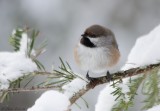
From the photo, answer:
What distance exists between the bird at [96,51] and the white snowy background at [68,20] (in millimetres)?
3450

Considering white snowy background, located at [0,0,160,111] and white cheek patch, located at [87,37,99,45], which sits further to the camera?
white snowy background, located at [0,0,160,111]

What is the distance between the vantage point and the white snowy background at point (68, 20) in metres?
5.90

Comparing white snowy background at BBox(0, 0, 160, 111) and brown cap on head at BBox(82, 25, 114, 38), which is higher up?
white snowy background at BBox(0, 0, 160, 111)

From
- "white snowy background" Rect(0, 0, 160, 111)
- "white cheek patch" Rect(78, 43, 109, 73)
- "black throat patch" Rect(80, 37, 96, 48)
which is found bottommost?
"white cheek patch" Rect(78, 43, 109, 73)

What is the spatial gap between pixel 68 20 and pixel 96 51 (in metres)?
3.99

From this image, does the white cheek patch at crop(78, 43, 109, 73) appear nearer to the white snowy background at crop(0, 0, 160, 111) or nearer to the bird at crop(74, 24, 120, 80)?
the bird at crop(74, 24, 120, 80)

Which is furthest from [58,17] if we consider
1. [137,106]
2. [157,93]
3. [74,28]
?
[157,93]

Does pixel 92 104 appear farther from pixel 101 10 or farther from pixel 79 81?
pixel 79 81

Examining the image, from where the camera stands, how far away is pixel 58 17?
618 centimetres

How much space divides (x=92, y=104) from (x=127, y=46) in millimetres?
1196

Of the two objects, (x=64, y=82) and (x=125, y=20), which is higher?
(x=125, y=20)

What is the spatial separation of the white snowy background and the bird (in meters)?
3.45

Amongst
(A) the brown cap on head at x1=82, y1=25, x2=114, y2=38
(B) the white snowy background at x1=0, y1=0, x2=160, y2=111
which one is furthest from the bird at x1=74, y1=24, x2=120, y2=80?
(B) the white snowy background at x1=0, y1=0, x2=160, y2=111

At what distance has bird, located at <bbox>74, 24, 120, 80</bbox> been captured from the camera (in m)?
2.14
